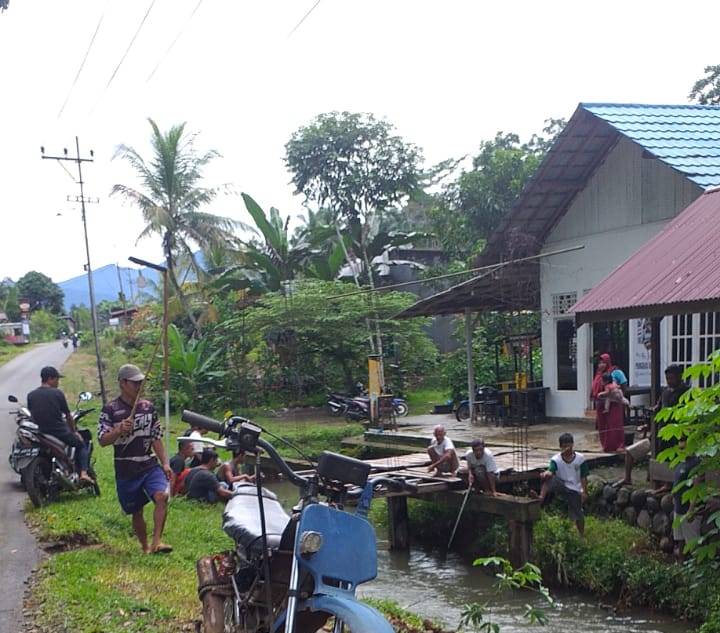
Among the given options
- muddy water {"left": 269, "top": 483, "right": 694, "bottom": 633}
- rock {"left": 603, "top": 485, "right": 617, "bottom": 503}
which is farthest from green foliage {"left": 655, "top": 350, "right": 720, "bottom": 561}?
rock {"left": 603, "top": 485, "right": 617, "bottom": 503}

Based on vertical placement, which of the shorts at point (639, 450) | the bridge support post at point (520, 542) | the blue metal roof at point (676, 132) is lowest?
the bridge support post at point (520, 542)

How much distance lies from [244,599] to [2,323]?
59.4m

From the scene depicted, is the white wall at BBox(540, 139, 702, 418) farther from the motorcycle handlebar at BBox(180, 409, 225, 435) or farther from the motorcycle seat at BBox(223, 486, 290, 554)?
the motorcycle handlebar at BBox(180, 409, 225, 435)

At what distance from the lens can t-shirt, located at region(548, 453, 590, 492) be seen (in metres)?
9.27

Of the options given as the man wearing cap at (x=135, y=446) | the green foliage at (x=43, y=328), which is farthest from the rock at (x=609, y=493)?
the green foliage at (x=43, y=328)

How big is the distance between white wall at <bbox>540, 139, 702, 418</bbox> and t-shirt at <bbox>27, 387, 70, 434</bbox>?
872 centimetres

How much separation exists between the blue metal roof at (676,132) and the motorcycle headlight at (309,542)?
9.65m

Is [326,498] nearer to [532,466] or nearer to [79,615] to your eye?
[79,615]

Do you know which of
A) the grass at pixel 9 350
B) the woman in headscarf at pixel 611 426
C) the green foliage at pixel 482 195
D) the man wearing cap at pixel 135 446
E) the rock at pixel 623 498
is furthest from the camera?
the grass at pixel 9 350

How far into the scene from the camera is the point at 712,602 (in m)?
7.05

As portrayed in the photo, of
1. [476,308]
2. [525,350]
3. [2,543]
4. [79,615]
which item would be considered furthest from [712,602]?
[525,350]

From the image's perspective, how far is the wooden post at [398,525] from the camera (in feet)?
36.5

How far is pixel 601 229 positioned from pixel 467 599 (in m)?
7.45

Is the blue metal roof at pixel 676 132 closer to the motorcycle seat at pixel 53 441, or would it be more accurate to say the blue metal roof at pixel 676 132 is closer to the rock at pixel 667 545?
the rock at pixel 667 545
